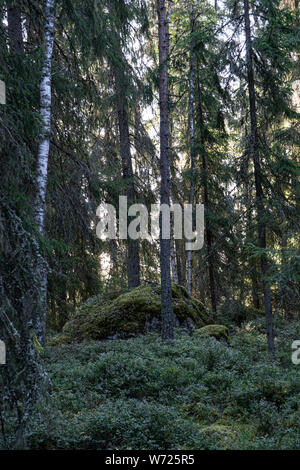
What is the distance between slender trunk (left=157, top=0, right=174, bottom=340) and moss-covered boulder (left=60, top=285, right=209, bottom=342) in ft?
4.80

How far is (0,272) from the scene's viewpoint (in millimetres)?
4453

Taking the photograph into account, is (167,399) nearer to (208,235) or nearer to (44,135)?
(44,135)

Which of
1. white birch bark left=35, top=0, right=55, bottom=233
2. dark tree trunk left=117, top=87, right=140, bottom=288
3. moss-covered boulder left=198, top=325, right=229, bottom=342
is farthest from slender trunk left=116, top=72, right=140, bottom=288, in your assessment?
white birch bark left=35, top=0, right=55, bottom=233

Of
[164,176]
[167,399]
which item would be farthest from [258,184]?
[167,399]

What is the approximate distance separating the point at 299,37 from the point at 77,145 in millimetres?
5991

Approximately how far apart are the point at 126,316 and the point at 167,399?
5479 mm

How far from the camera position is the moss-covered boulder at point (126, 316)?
38.7ft

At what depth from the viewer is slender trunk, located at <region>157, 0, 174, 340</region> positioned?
1084 cm

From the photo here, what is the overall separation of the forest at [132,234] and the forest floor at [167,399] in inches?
1.2

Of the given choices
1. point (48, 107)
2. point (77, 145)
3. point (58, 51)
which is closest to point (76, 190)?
point (77, 145)

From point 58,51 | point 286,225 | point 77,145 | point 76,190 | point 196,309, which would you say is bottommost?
point 196,309

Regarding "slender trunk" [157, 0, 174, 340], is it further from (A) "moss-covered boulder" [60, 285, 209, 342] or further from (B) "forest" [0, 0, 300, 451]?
(A) "moss-covered boulder" [60, 285, 209, 342]
